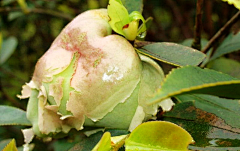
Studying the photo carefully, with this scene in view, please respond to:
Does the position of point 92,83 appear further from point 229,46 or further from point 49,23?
point 49,23

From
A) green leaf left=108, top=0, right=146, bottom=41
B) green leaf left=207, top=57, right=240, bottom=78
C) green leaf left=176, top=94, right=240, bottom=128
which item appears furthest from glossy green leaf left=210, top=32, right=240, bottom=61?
green leaf left=108, top=0, right=146, bottom=41

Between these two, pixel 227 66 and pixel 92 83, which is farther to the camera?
pixel 227 66

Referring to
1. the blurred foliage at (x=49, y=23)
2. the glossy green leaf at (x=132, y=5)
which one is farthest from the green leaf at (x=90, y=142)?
the blurred foliage at (x=49, y=23)

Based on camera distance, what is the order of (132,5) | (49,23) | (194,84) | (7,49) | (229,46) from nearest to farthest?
(194,84) < (132,5) < (229,46) < (7,49) < (49,23)

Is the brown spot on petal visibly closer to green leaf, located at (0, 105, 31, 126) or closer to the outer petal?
the outer petal

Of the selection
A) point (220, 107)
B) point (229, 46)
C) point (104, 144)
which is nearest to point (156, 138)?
point (104, 144)

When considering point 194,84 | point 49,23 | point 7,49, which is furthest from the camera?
point 49,23

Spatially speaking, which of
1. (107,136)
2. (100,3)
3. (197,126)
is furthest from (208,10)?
(107,136)
